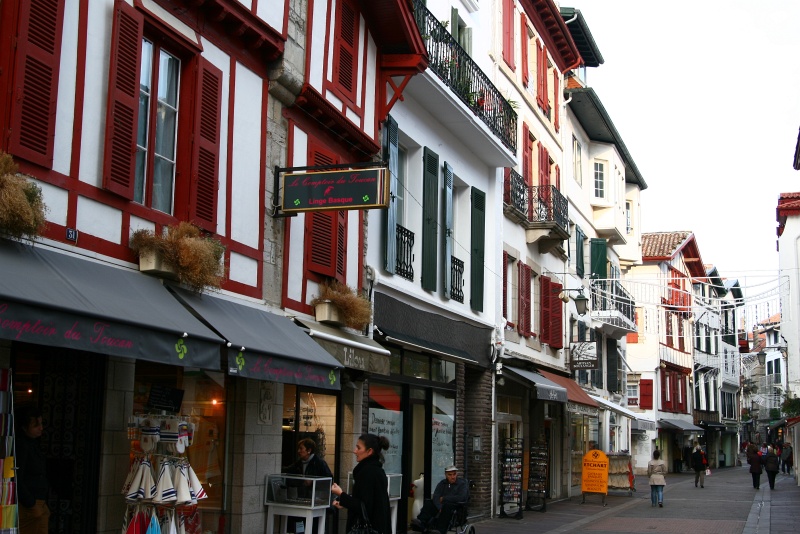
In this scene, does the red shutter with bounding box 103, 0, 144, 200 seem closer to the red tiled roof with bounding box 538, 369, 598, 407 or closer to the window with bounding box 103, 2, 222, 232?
the window with bounding box 103, 2, 222, 232

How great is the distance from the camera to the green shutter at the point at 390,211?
53.3ft

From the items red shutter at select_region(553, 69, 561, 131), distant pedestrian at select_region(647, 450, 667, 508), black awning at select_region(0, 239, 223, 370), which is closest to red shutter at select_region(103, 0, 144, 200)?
black awning at select_region(0, 239, 223, 370)

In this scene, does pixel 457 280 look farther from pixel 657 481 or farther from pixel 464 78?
pixel 657 481

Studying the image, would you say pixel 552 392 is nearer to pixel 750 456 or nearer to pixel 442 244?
pixel 442 244

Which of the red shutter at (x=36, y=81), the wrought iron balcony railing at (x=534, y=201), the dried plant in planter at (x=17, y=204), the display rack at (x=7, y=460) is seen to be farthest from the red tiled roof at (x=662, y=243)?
the dried plant in planter at (x=17, y=204)

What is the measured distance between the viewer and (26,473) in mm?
8727

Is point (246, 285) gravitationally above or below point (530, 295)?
below

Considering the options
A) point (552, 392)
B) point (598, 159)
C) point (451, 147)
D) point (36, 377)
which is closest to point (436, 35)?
point (451, 147)

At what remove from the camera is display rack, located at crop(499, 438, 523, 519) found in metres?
22.2

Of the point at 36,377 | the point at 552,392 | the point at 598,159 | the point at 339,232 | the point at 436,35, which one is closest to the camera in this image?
the point at 36,377

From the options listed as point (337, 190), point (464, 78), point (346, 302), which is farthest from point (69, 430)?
point (464, 78)

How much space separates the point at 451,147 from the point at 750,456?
2276cm

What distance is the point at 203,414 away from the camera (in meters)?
11.7

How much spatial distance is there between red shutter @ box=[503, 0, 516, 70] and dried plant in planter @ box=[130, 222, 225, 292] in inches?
605
